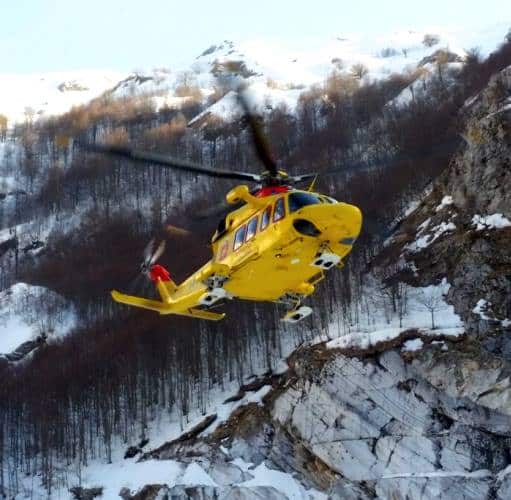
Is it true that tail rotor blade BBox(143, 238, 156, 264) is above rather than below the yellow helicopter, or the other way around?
below

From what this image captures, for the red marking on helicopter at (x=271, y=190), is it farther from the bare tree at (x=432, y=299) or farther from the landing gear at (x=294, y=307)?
the bare tree at (x=432, y=299)

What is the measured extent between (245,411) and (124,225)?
3874 cm

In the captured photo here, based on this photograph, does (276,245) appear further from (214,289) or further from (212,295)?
(212,295)

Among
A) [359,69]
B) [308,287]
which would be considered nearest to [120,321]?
[308,287]

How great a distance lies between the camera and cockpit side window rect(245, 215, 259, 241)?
1630 cm

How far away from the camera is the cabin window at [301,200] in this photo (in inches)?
598

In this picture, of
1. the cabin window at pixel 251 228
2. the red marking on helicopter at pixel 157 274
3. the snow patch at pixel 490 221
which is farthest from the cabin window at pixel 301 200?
the snow patch at pixel 490 221

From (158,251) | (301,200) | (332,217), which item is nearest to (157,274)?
(158,251)

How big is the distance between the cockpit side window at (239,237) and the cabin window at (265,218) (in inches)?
33.3

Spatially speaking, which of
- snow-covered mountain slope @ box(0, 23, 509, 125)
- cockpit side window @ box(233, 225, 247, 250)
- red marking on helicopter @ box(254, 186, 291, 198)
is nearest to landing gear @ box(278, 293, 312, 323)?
cockpit side window @ box(233, 225, 247, 250)

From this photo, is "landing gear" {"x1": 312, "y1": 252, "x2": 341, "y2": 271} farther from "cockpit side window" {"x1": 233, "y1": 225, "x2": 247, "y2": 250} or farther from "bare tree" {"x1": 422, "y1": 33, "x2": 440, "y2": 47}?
"bare tree" {"x1": 422, "y1": 33, "x2": 440, "y2": 47}

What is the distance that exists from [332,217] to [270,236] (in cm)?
149

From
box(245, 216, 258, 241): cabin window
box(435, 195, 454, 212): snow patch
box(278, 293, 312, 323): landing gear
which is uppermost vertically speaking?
box(245, 216, 258, 241): cabin window

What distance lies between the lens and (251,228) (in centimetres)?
1645
